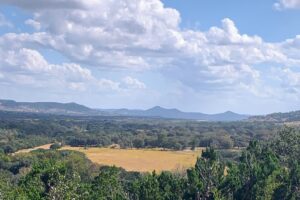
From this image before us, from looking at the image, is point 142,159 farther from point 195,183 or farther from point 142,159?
point 195,183

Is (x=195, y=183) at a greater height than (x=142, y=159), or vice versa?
(x=195, y=183)

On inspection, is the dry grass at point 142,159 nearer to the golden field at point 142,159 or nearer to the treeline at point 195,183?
the golden field at point 142,159

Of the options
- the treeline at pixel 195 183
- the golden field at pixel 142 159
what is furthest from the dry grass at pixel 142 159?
the treeline at pixel 195 183

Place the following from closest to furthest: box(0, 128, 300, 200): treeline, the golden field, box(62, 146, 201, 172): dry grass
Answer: box(0, 128, 300, 200): treeline
the golden field
box(62, 146, 201, 172): dry grass

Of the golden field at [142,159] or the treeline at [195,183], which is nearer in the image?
the treeline at [195,183]

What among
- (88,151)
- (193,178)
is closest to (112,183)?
(193,178)

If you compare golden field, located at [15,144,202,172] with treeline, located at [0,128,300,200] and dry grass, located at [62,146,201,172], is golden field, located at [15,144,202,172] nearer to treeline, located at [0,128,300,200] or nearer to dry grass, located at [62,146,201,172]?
dry grass, located at [62,146,201,172]

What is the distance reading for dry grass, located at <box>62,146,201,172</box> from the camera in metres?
147

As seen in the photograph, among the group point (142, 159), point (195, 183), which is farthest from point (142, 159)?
point (195, 183)

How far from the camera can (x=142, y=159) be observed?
165 m

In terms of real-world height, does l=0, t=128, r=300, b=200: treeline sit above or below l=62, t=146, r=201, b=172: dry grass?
above

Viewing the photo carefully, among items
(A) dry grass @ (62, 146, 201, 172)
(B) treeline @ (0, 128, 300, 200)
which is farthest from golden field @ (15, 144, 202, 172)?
(B) treeline @ (0, 128, 300, 200)

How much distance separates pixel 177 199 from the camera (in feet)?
261

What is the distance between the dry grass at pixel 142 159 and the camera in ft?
481
